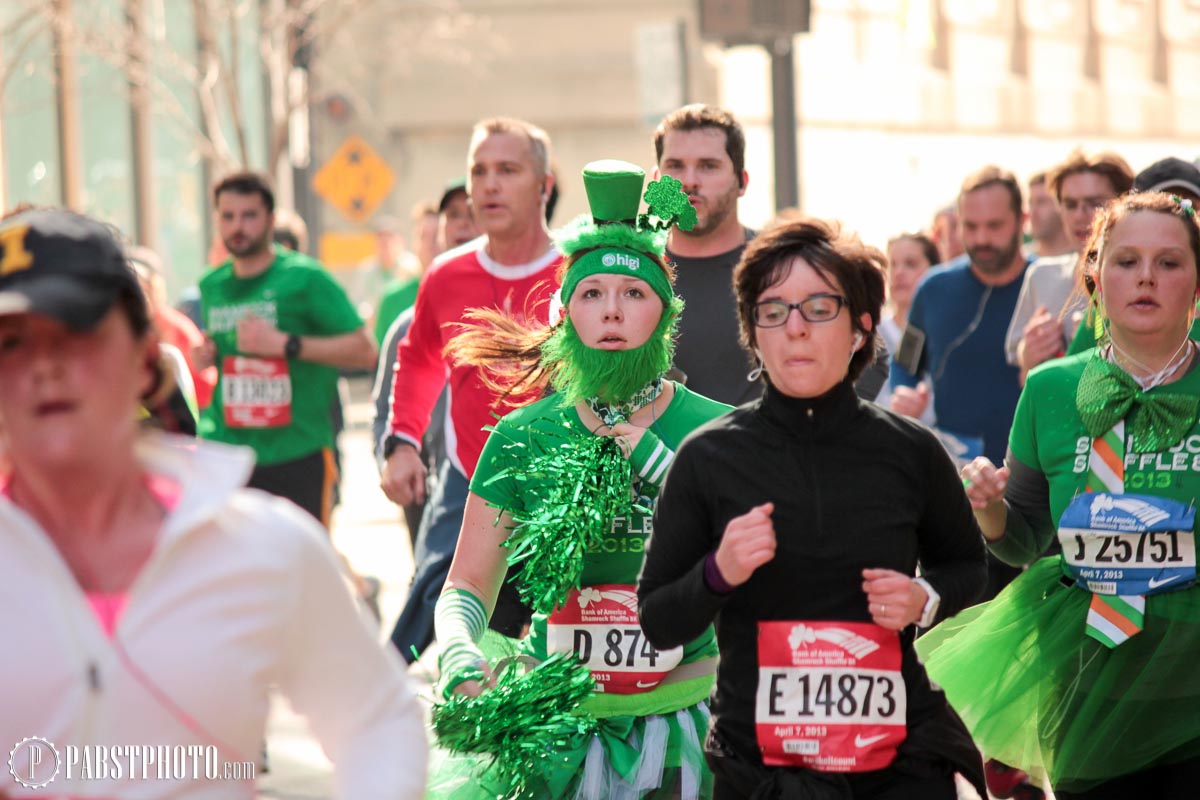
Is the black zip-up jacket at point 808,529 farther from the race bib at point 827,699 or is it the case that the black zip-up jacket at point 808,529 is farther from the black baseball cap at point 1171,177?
the black baseball cap at point 1171,177

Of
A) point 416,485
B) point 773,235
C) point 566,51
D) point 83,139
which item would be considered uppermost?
point 566,51

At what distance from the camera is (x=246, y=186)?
859cm

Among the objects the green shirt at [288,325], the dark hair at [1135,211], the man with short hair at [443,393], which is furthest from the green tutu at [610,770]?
the green shirt at [288,325]

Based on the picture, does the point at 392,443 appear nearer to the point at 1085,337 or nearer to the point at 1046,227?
the point at 1085,337

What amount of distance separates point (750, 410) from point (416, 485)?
288 cm

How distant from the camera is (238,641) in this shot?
2402 mm

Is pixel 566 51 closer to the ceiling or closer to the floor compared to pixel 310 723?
closer to the ceiling

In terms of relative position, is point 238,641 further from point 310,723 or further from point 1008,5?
point 1008,5

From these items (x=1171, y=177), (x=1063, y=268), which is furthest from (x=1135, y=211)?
(x=1063, y=268)

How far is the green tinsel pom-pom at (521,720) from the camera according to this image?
398 cm

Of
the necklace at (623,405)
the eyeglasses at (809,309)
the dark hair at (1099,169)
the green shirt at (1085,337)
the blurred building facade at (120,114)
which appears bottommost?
the necklace at (623,405)

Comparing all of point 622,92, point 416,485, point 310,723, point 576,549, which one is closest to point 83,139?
point 622,92

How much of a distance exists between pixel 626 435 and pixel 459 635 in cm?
61
